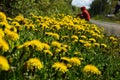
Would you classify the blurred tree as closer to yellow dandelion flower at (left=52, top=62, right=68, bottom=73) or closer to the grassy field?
the grassy field

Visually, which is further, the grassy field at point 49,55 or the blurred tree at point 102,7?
the blurred tree at point 102,7

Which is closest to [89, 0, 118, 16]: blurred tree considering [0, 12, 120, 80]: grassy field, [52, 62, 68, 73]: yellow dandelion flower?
[0, 12, 120, 80]: grassy field

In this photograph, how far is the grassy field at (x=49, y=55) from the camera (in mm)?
4941

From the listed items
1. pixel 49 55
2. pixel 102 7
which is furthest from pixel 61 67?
pixel 102 7

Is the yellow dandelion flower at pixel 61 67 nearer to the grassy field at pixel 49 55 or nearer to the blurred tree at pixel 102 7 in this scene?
the grassy field at pixel 49 55

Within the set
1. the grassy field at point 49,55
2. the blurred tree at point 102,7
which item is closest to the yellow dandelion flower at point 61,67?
the grassy field at point 49,55

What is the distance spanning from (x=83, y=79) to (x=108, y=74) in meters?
1.56

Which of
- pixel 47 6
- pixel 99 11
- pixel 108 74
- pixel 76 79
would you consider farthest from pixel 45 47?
pixel 99 11

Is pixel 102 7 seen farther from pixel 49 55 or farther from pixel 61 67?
pixel 61 67

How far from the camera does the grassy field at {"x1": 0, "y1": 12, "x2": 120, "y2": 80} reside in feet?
16.2

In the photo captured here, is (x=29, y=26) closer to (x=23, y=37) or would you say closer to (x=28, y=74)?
(x=23, y=37)

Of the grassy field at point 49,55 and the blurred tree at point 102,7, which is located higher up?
the grassy field at point 49,55

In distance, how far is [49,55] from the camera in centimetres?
662

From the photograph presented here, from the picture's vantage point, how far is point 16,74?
16.5 feet
